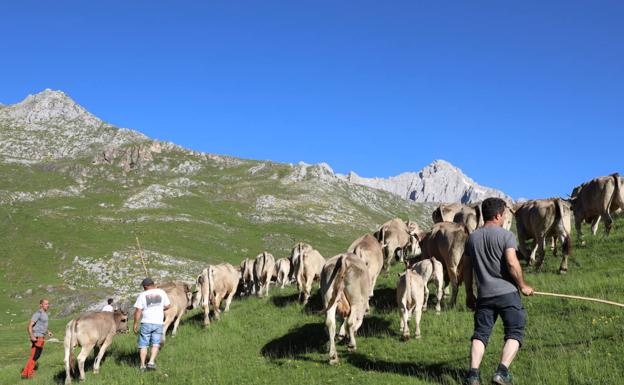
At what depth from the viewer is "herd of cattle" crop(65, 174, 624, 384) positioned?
13414 millimetres

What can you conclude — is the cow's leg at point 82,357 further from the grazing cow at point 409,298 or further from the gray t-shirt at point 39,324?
the grazing cow at point 409,298

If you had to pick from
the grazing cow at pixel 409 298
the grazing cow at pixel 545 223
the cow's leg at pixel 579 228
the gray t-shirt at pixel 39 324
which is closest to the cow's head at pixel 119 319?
the gray t-shirt at pixel 39 324

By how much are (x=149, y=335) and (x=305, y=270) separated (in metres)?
7.09

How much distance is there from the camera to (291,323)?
17.2m

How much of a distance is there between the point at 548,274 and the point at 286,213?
13038 centimetres

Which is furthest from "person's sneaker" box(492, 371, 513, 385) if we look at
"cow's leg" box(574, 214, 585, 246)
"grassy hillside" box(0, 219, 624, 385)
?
"cow's leg" box(574, 214, 585, 246)

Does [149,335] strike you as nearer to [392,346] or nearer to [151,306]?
[151,306]

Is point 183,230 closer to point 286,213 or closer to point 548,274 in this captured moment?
point 286,213

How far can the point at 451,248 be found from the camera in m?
16.7

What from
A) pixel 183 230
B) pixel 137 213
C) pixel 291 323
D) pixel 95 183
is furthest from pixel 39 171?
pixel 291 323

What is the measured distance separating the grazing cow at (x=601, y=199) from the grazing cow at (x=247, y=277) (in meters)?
17.1

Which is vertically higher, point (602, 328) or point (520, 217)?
point (520, 217)

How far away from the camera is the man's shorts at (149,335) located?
15188 mm

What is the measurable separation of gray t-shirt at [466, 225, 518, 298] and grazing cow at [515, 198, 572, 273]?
1007 centimetres
